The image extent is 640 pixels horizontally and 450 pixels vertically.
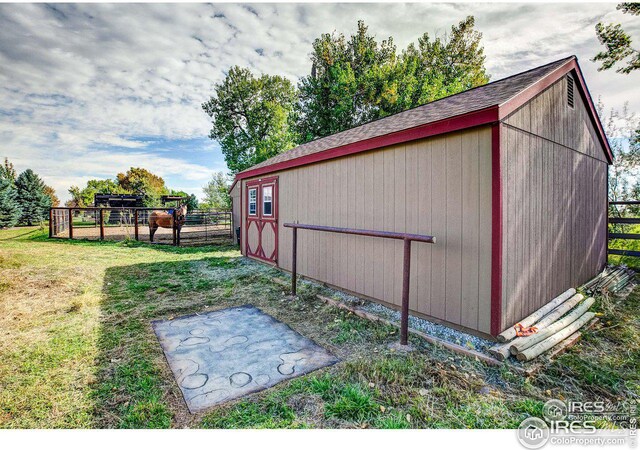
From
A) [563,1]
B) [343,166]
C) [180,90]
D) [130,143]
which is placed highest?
[130,143]

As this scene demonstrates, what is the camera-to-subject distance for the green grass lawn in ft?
6.55

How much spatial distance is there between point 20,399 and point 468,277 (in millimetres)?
3992

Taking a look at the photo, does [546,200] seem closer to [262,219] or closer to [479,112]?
[479,112]

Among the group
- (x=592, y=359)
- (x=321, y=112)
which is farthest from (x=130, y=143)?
(x=592, y=359)

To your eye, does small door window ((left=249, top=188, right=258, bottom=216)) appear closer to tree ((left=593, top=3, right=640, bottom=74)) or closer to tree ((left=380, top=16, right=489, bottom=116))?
tree ((left=593, top=3, right=640, bottom=74))

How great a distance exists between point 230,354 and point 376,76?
19.2 meters

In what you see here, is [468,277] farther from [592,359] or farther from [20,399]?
[20,399]

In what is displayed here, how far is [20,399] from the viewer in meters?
2.15

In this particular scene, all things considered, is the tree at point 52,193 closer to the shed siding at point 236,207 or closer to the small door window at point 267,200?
the shed siding at point 236,207

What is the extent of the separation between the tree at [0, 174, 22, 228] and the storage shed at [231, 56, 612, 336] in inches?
838

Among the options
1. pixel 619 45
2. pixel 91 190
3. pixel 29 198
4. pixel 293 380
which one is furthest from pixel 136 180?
pixel 619 45

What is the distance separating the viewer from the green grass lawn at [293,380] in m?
2.00

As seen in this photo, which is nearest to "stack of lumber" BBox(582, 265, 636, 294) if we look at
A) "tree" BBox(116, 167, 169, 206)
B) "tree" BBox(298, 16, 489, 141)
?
"tree" BBox(298, 16, 489, 141)

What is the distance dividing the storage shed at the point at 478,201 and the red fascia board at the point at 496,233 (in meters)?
0.01
